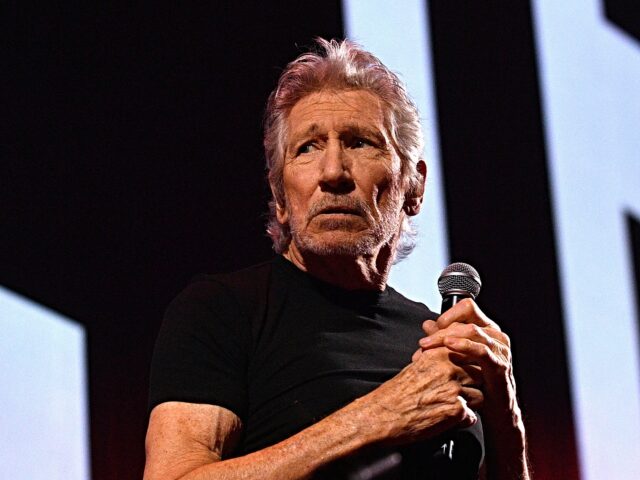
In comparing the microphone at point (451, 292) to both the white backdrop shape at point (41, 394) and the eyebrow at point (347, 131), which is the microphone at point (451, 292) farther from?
the white backdrop shape at point (41, 394)

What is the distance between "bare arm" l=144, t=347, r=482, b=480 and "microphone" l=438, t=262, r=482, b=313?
0.35ft

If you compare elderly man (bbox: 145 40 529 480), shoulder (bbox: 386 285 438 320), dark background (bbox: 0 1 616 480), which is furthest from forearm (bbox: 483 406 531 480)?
dark background (bbox: 0 1 616 480)

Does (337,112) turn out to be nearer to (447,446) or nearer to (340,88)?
(340,88)

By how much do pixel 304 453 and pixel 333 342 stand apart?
0.26 m

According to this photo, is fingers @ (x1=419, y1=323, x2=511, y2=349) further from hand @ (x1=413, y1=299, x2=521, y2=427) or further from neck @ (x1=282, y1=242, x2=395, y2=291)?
neck @ (x1=282, y1=242, x2=395, y2=291)

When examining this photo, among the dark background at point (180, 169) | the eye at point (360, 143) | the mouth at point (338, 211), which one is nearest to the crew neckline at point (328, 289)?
the mouth at point (338, 211)

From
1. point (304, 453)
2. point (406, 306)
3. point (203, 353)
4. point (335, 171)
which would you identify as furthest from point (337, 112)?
point (304, 453)

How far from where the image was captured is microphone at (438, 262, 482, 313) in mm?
1518

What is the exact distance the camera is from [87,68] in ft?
7.22

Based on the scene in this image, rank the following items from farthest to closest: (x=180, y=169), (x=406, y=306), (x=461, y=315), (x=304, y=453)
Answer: (x=180, y=169)
(x=406, y=306)
(x=461, y=315)
(x=304, y=453)

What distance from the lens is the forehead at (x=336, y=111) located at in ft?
5.56

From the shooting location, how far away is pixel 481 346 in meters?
1.43

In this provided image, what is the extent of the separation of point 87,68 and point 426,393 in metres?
1.16

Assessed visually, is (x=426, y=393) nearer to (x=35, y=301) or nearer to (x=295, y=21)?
(x=35, y=301)
